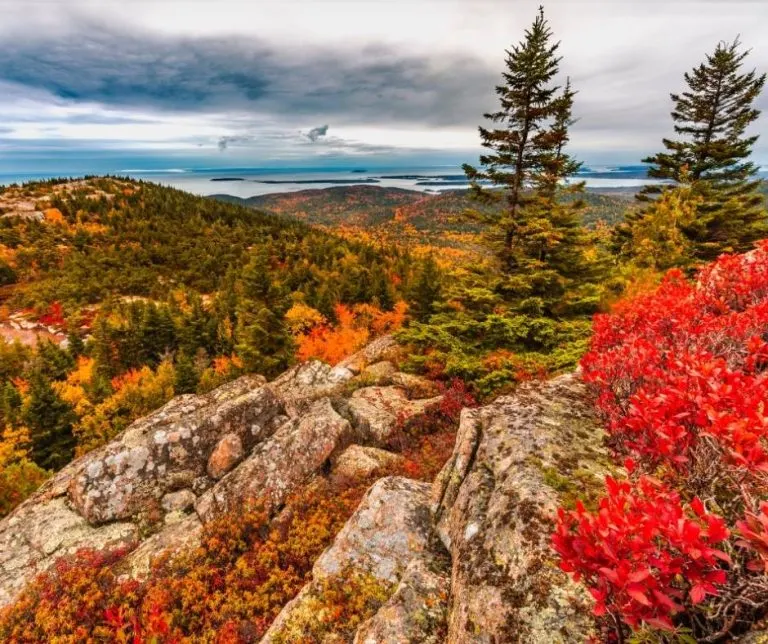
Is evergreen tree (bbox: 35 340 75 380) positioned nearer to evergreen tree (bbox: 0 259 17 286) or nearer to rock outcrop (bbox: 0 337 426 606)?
rock outcrop (bbox: 0 337 426 606)

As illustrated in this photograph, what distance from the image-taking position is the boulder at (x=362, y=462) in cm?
A: 1083

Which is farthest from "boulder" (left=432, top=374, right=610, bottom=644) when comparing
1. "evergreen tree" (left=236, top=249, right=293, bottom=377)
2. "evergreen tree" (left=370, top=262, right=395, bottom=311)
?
"evergreen tree" (left=370, top=262, right=395, bottom=311)

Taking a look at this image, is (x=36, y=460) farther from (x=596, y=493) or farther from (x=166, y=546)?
(x=596, y=493)

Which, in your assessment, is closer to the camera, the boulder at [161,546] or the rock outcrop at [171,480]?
the boulder at [161,546]

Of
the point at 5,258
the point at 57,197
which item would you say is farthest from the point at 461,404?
the point at 57,197

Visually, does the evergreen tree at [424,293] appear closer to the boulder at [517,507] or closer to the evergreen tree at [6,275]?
the boulder at [517,507]

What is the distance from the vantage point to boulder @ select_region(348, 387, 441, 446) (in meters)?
12.8

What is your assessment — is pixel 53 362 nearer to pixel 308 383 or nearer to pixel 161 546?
pixel 308 383

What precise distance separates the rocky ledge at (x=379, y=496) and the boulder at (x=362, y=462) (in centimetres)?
5

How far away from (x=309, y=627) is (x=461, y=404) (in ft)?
27.3

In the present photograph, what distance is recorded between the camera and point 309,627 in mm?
6203

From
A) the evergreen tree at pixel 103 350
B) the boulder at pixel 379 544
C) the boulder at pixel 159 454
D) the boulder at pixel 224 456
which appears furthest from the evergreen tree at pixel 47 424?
the boulder at pixel 379 544

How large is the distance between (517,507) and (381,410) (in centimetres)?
942

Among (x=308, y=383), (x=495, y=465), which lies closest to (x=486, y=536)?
(x=495, y=465)
